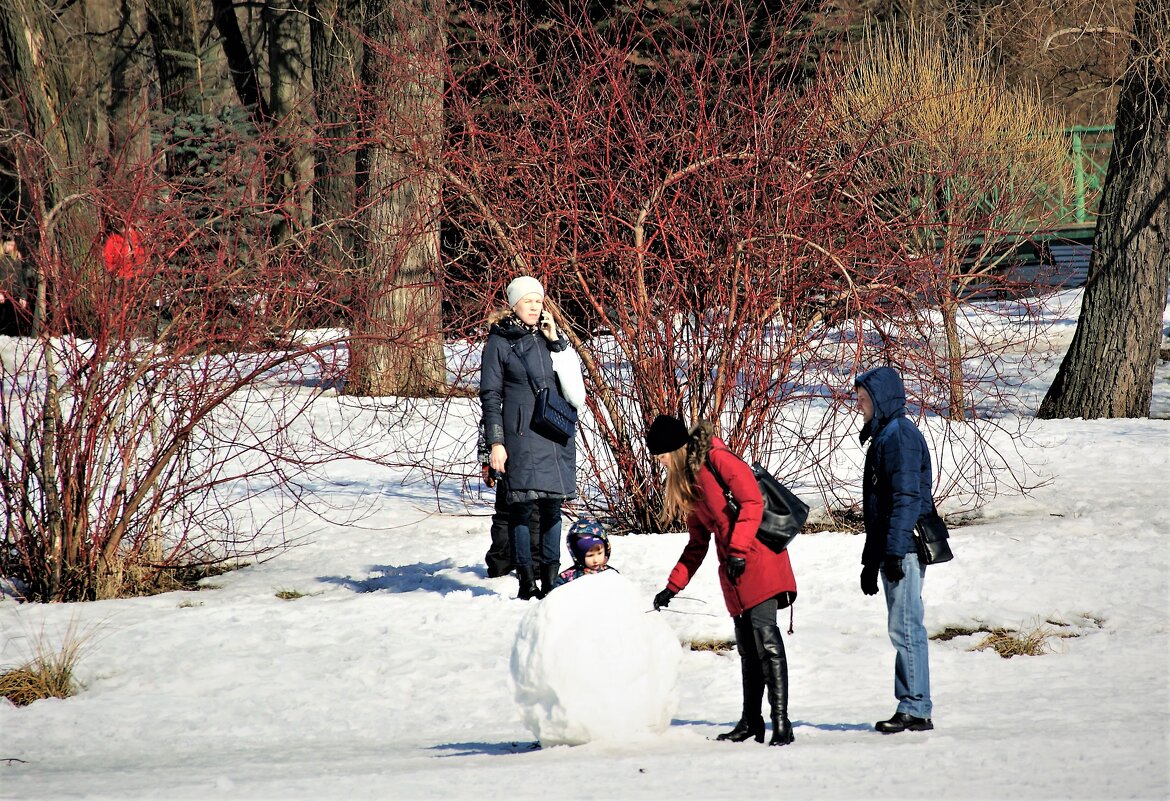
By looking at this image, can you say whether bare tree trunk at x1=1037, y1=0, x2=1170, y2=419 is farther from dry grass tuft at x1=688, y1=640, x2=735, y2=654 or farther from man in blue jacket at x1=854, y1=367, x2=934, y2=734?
man in blue jacket at x1=854, y1=367, x2=934, y2=734

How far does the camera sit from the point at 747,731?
170 inches

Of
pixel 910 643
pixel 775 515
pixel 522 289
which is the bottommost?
pixel 910 643

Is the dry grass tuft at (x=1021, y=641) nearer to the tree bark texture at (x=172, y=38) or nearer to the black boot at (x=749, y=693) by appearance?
the black boot at (x=749, y=693)

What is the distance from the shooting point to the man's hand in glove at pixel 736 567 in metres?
4.28

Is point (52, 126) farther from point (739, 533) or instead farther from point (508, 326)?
point (739, 533)

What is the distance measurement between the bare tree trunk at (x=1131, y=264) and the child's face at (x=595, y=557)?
7.81 metres

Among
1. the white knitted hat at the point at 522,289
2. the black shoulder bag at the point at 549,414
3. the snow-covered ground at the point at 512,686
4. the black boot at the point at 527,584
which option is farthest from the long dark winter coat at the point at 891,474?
the black boot at the point at 527,584

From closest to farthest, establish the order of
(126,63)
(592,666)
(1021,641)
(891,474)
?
(592,666) < (891,474) < (1021,641) < (126,63)

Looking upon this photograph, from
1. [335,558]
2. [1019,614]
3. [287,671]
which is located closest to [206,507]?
[335,558]

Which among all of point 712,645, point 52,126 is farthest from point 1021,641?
point 52,126

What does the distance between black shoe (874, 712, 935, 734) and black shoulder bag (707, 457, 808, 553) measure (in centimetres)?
70

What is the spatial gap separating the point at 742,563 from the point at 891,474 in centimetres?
63

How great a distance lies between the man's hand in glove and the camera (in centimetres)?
428

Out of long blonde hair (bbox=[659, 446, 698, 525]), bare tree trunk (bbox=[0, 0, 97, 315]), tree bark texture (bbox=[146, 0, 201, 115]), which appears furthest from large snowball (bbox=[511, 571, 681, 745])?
tree bark texture (bbox=[146, 0, 201, 115])
